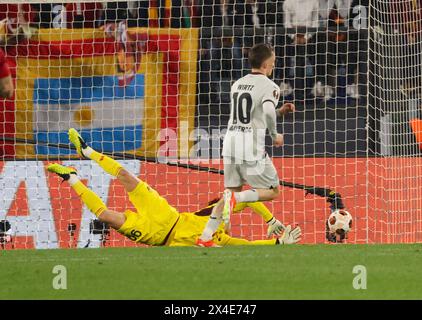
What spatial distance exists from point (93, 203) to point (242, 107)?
207cm

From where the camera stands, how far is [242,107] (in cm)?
1355

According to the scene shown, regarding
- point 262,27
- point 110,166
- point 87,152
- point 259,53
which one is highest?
point 262,27

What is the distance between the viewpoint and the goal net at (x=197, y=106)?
1641 cm

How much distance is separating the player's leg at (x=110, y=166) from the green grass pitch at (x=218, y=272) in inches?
53.5

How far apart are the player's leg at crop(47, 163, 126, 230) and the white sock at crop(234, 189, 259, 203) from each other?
141cm

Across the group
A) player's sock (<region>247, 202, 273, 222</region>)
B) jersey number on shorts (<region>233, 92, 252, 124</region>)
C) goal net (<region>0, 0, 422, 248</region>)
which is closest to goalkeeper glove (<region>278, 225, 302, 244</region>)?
player's sock (<region>247, 202, 273, 222</region>)

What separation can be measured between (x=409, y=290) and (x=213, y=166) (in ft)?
24.4

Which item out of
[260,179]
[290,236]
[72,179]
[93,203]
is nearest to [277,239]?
[290,236]

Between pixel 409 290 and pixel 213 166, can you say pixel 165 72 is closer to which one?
pixel 213 166

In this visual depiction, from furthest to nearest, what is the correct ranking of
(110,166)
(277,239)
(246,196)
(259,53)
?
(110,166), (277,239), (246,196), (259,53)

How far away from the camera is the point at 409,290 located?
9.29m

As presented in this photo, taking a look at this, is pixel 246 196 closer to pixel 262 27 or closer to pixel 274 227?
pixel 274 227
